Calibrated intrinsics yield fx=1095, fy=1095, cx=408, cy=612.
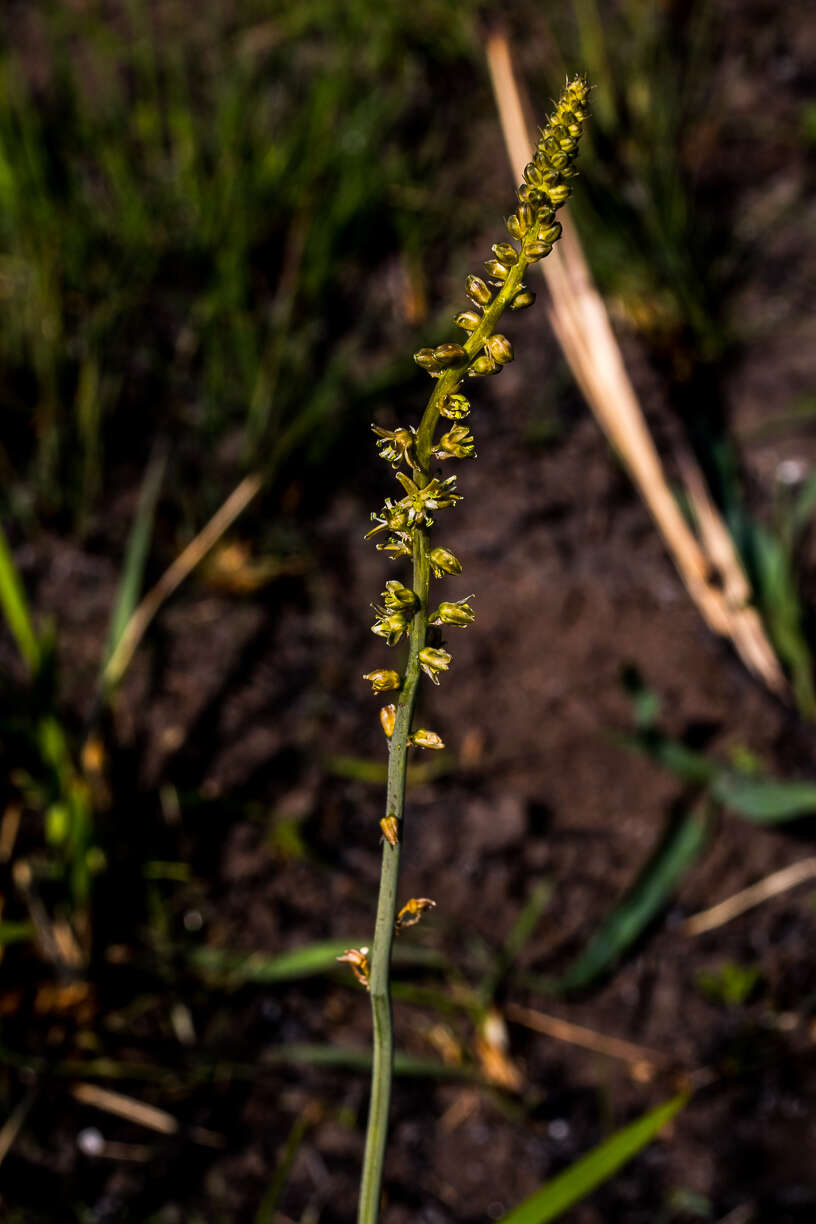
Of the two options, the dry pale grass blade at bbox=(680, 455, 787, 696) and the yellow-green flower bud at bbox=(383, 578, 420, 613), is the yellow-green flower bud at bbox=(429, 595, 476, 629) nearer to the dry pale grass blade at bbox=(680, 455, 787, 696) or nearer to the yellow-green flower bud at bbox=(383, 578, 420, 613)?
the yellow-green flower bud at bbox=(383, 578, 420, 613)

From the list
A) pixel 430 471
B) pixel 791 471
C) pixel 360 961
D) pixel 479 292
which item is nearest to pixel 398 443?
pixel 430 471

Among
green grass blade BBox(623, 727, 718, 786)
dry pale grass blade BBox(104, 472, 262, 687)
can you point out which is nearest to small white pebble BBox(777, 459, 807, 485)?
green grass blade BBox(623, 727, 718, 786)

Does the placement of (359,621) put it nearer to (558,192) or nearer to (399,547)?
(399,547)

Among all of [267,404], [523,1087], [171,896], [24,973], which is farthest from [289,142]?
[523,1087]

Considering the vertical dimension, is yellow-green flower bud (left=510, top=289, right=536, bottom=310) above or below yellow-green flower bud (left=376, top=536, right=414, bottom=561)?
above

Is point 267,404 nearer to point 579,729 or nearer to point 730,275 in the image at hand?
point 579,729

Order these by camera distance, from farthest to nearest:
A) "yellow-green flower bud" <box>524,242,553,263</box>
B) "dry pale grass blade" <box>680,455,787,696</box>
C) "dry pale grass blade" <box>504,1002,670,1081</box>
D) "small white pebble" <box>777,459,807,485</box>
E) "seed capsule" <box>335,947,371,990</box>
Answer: "small white pebble" <box>777,459,807,485</box>
"dry pale grass blade" <box>680,455,787,696</box>
"dry pale grass blade" <box>504,1002,670,1081</box>
"seed capsule" <box>335,947,371,990</box>
"yellow-green flower bud" <box>524,242,553,263</box>

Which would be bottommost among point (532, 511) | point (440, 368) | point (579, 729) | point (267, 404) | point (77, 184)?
point (579, 729)

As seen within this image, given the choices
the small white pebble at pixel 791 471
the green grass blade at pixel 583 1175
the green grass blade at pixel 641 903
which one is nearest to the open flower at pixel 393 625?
the green grass blade at pixel 583 1175
